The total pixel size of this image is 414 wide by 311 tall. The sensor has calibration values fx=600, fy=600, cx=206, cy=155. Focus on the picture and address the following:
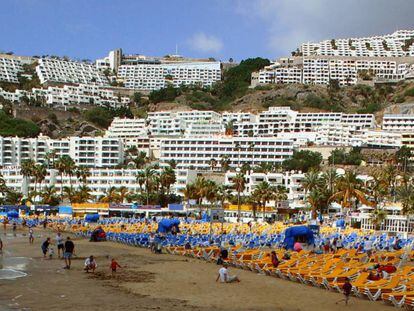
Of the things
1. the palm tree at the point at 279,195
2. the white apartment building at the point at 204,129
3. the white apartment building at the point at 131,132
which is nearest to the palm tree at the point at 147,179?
the palm tree at the point at 279,195

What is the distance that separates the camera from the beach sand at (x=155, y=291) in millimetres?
17125

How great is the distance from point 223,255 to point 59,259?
7679mm

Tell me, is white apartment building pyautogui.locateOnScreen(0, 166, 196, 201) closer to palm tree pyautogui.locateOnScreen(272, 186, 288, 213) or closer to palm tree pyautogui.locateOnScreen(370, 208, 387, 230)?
palm tree pyautogui.locateOnScreen(272, 186, 288, 213)

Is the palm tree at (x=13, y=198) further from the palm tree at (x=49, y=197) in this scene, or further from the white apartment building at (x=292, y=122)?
the white apartment building at (x=292, y=122)

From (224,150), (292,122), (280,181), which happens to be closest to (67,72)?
(292,122)

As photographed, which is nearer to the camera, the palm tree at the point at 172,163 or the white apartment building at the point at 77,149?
the palm tree at the point at 172,163

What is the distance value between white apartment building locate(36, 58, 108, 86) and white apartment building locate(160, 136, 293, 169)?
67066mm

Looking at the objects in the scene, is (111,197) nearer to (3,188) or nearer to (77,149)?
(3,188)

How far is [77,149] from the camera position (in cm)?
11575

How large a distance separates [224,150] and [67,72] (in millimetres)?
84894

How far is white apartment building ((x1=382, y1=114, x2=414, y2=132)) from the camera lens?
119750 mm

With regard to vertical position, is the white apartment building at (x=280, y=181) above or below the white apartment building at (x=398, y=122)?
below

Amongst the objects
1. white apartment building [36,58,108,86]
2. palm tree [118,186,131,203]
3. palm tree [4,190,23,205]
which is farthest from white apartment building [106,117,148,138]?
palm tree [4,190,23,205]

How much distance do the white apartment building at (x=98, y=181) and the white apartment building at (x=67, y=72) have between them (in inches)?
3092
